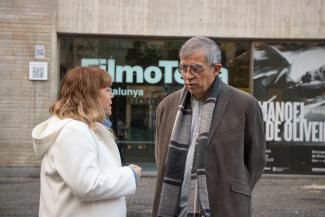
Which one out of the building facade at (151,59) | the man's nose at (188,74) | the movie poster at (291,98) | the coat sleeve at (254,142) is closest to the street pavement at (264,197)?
the building facade at (151,59)

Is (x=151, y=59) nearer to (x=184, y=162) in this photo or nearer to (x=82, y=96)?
(x=184, y=162)

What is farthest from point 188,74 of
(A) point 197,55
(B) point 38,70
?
(B) point 38,70

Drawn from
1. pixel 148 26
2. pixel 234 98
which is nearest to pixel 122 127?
pixel 148 26

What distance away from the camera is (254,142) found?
3.46m

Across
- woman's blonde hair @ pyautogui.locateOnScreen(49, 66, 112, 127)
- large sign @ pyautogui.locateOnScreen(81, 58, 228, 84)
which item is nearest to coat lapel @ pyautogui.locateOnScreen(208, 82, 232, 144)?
woman's blonde hair @ pyautogui.locateOnScreen(49, 66, 112, 127)

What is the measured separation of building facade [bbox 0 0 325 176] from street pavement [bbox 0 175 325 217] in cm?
39

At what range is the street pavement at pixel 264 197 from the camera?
859 cm

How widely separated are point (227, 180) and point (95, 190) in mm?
779

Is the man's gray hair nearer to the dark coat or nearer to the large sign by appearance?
the dark coat

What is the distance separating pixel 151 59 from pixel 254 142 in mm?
9196

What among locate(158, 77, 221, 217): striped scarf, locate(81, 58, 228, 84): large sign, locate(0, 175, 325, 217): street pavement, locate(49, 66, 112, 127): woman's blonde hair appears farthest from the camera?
locate(81, 58, 228, 84): large sign

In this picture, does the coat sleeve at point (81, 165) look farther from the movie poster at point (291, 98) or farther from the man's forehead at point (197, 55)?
the movie poster at point (291, 98)

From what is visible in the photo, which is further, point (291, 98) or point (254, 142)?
point (291, 98)

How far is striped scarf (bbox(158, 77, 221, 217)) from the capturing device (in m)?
3.23
